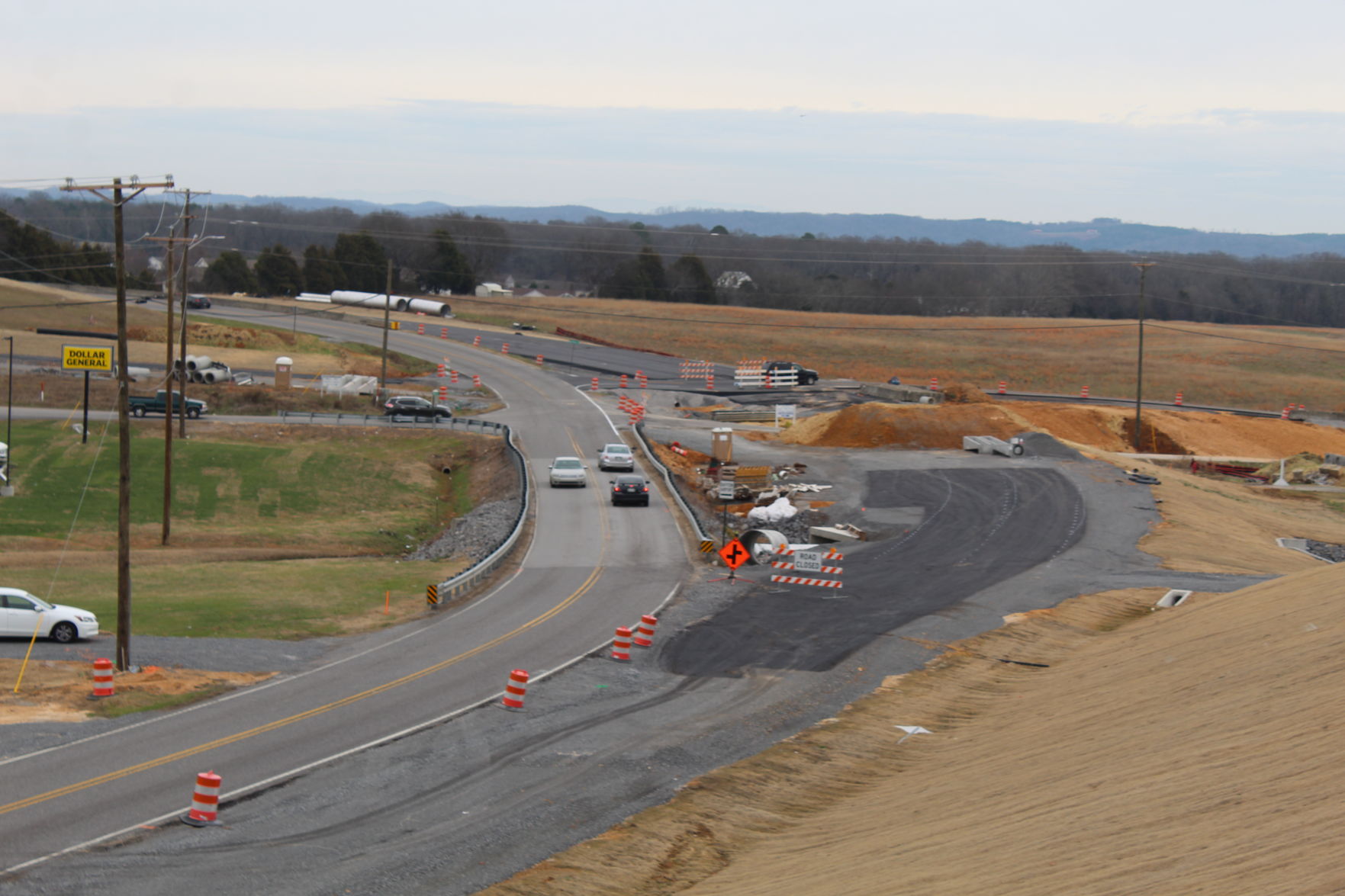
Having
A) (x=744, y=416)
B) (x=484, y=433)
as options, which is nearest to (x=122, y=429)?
(x=484, y=433)

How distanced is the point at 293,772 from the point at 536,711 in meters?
5.26

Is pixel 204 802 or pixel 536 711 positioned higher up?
pixel 204 802

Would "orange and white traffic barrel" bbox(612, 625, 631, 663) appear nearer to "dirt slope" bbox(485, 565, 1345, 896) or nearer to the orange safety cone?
"dirt slope" bbox(485, 565, 1345, 896)

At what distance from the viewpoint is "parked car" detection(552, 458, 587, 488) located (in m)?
49.0

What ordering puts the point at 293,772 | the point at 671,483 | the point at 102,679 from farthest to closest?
1. the point at 671,483
2. the point at 102,679
3. the point at 293,772

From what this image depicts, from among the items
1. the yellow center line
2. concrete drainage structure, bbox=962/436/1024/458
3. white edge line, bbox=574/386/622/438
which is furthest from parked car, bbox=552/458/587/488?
concrete drainage structure, bbox=962/436/1024/458

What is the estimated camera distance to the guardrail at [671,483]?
4202cm

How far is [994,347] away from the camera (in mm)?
120375

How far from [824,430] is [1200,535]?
76.2ft

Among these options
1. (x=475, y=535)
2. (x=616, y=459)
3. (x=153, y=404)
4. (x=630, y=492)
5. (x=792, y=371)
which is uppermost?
(x=792, y=371)

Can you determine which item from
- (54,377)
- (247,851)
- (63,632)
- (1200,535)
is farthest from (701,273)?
(247,851)

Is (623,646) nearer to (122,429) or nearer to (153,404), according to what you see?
(122,429)

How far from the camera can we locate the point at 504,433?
59.7 metres

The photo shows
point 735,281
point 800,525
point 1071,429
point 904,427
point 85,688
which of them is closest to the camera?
point 85,688
